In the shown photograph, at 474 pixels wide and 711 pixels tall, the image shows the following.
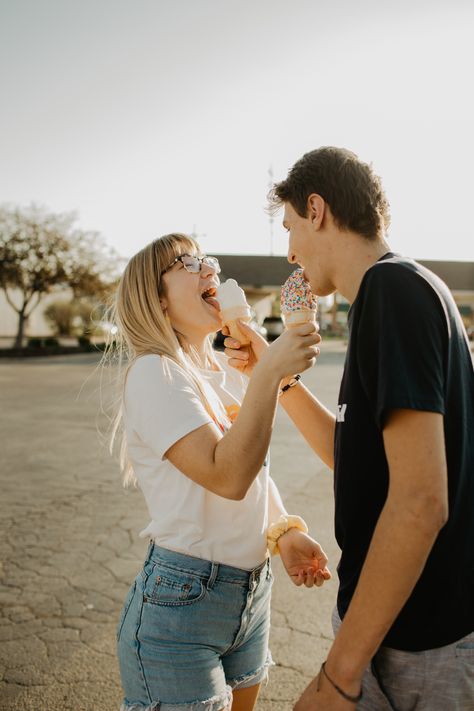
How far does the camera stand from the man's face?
189 cm

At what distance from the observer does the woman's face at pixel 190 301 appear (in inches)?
91.7

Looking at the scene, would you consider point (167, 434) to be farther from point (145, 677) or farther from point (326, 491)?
point (326, 491)

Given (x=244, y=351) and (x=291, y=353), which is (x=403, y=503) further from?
(x=244, y=351)

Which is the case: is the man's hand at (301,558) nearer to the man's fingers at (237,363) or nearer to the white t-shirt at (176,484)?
the white t-shirt at (176,484)

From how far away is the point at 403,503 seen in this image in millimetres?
1339

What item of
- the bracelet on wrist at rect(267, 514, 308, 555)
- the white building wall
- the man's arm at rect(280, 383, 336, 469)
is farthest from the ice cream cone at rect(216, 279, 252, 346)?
the white building wall

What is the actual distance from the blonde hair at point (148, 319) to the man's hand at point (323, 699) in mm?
921

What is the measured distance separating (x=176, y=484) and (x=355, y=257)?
0.92 metres

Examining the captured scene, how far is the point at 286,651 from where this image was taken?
364cm

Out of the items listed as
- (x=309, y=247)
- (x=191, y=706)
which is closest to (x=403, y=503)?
(x=309, y=247)

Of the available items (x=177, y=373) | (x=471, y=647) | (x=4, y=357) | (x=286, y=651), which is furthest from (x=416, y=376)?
(x=4, y=357)

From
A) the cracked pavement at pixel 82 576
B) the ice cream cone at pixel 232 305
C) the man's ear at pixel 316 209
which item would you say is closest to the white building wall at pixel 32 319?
the cracked pavement at pixel 82 576

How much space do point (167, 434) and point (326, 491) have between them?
5.32 meters

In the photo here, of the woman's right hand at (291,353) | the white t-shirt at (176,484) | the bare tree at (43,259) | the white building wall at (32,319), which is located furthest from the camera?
the white building wall at (32,319)
